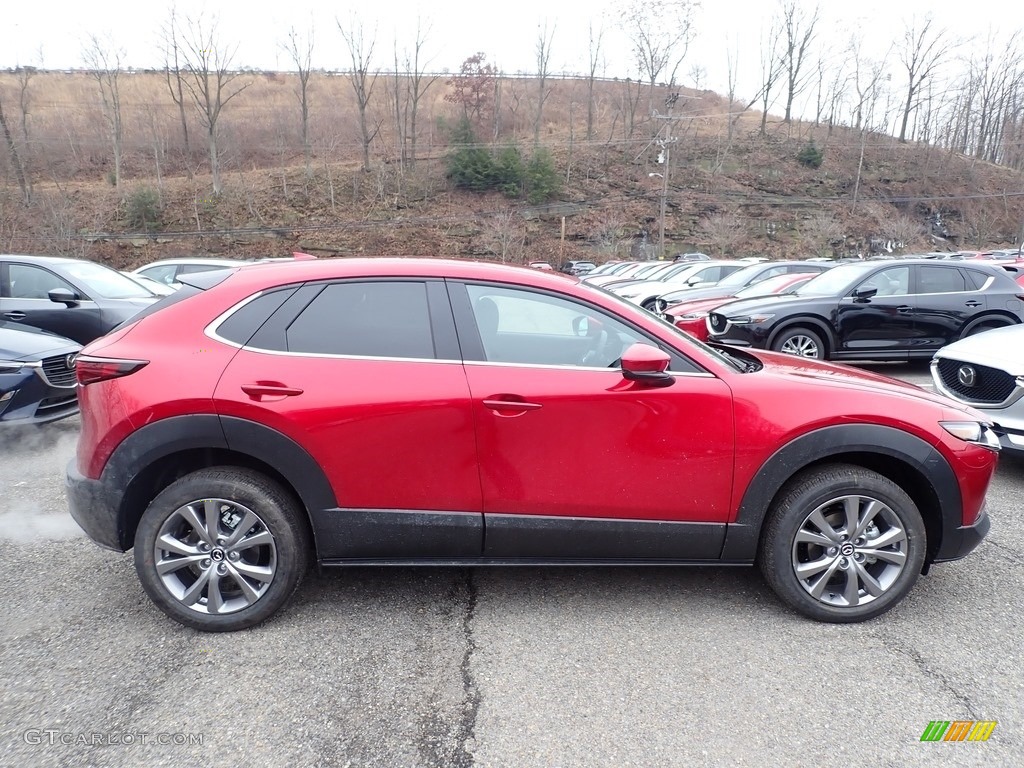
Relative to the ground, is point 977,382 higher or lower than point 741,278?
lower

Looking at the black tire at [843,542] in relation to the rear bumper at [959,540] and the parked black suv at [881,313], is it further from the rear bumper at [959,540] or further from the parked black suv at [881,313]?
the parked black suv at [881,313]

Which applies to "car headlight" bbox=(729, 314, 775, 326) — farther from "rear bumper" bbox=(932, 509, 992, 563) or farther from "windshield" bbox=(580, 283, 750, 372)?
"rear bumper" bbox=(932, 509, 992, 563)

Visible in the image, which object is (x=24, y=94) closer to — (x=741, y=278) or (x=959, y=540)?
(x=741, y=278)

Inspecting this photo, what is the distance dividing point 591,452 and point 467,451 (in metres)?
0.54

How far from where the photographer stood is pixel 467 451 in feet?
8.98

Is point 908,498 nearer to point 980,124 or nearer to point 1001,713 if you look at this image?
point 1001,713

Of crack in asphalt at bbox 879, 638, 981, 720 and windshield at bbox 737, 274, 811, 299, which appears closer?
crack in asphalt at bbox 879, 638, 981, 720

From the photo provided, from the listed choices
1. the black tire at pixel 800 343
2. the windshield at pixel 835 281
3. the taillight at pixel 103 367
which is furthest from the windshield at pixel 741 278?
the taillight at pixel 103 367

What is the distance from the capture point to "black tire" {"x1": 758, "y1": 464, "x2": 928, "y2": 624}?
2.83m

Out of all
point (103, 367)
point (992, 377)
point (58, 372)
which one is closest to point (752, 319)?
point (992, 377)

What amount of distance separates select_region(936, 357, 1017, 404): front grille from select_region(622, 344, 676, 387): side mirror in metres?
3.29

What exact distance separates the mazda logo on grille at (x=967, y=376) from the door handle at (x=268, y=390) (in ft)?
15.9

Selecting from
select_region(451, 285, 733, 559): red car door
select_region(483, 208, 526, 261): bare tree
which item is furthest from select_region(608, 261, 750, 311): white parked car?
select_region(483, 208, 526, 261): bare tree

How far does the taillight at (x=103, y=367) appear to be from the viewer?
2764mm
